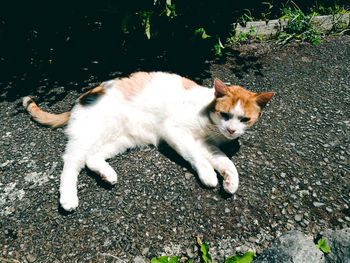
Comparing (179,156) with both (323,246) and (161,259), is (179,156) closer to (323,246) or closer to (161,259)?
(161,259)

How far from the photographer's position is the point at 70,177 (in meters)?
2.36

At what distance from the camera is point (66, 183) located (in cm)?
231

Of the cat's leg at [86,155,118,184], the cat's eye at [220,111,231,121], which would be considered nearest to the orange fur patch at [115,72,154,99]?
the cat's leg at [86,155,118,184]

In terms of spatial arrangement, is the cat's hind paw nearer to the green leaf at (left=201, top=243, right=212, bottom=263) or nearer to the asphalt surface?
the asphalt surface

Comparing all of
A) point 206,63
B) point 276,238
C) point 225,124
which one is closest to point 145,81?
point 225,124

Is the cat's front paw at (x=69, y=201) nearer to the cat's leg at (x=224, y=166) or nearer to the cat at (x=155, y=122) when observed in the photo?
the cat at (x=155, y=122)

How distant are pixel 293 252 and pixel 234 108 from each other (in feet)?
4.26

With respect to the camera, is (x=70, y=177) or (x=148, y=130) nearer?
(x=70, y=177)

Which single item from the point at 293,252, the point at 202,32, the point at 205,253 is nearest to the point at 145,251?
the point at 205,253

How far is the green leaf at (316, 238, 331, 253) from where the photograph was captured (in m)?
1.83

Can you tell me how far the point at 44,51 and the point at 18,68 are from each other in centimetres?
53

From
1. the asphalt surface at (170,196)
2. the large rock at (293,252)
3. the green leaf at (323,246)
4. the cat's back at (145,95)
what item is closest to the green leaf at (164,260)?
the asphalt surface at (170,196)

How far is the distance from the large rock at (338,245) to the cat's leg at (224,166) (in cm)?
82

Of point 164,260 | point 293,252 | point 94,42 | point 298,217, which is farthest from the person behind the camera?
point 94,42
